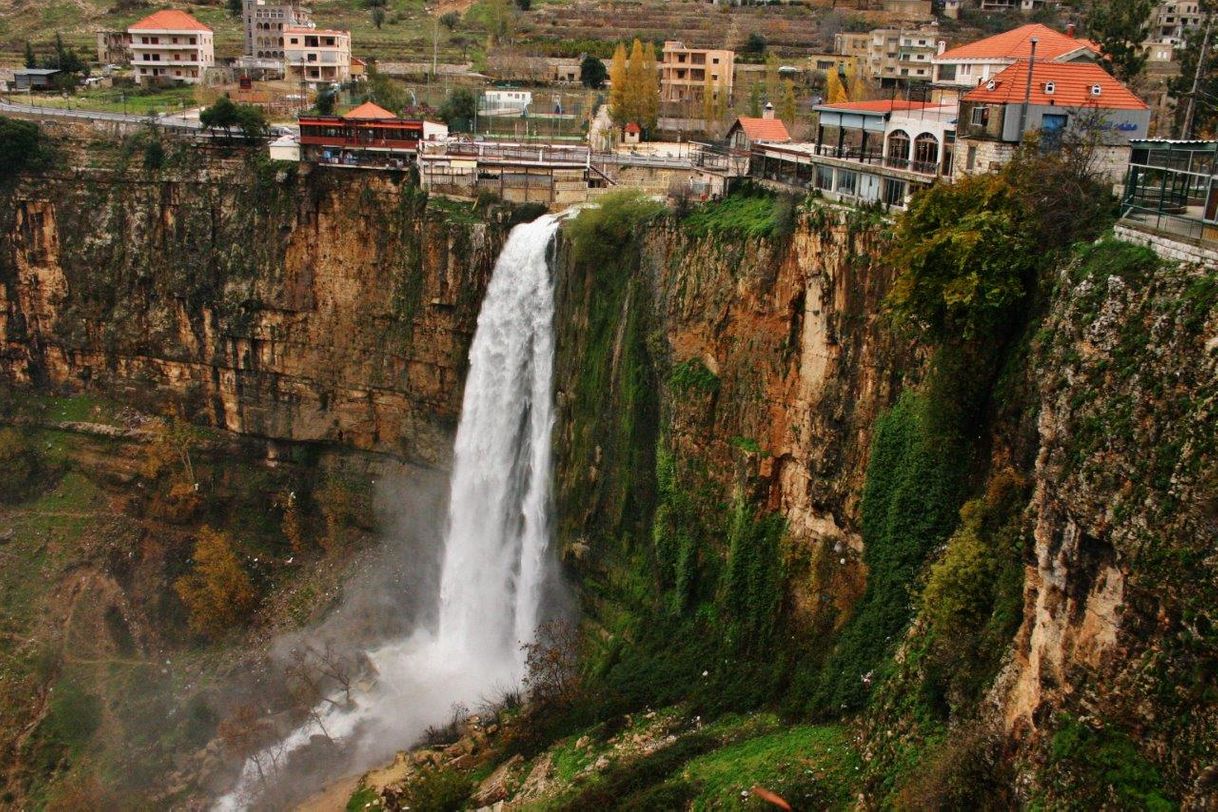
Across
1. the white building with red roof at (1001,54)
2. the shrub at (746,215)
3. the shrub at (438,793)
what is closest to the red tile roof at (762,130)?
the white building with red roof at (1001,54)

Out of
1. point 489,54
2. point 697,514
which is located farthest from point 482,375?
point 489,54

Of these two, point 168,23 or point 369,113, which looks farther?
point 168,23

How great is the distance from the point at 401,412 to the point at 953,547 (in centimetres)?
2802

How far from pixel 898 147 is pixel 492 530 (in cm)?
1883

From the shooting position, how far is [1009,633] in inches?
954

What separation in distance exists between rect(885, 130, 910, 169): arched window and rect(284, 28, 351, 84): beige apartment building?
46343 mm

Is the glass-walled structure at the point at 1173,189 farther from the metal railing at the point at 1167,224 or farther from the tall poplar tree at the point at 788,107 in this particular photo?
the tall poplar tree at the point at 788,107

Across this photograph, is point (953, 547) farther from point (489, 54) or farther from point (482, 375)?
point (489, 54)

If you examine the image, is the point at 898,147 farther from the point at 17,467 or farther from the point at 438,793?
the point at 17,467

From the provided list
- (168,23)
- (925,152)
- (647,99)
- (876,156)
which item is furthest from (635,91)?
(168,23)

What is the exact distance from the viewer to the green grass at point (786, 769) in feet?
87.8

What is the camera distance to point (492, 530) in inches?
1736

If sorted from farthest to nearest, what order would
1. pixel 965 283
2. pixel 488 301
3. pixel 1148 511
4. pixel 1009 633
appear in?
pixel 488 301
pixel 965 283
pixel 1009 633
pixel 1148 511

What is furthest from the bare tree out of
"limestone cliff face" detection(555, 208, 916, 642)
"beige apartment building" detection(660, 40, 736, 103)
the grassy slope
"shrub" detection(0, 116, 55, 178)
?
the grassy slope
